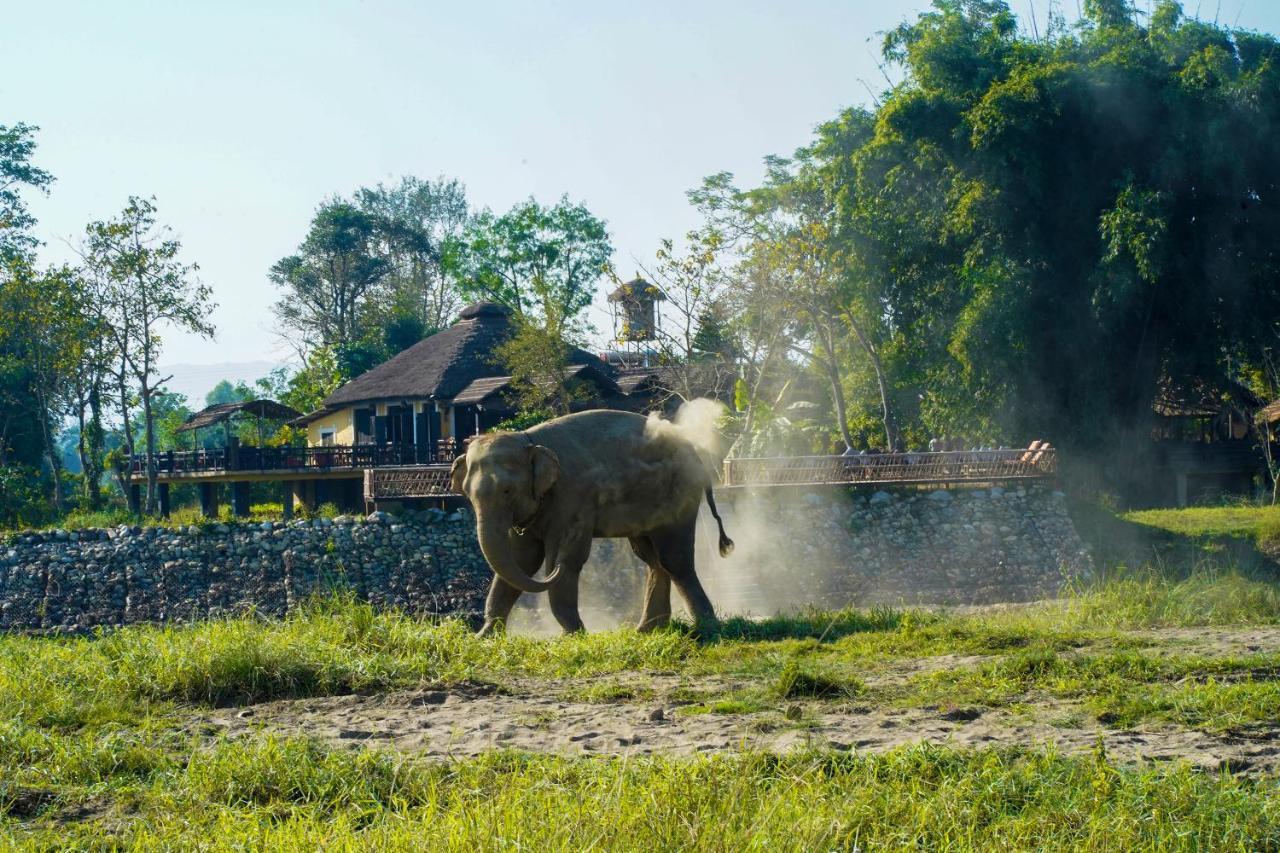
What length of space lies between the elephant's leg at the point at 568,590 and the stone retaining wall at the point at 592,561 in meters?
11.0

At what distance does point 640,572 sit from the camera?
2673 cm

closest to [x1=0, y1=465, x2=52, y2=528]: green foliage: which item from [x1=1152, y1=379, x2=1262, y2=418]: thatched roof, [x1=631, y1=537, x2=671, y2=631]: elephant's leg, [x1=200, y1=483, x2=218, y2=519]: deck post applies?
[x1=200, y1=483, x2=218, y2=519]: deck post

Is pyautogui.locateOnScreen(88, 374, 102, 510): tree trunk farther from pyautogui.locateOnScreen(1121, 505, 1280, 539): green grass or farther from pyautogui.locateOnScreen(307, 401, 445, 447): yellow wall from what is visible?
pyautogui.locateOnScreen(1121, 505, 1280, 539): green grass

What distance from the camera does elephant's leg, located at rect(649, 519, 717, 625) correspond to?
15.3m

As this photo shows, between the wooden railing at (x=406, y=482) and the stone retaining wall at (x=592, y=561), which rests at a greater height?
the wooden railing at (x=406, y=482)

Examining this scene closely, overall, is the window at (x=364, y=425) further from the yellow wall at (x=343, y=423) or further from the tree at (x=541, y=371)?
the tree at (x=541, y=371)

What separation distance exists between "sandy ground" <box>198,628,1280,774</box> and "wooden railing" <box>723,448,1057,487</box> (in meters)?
18.0

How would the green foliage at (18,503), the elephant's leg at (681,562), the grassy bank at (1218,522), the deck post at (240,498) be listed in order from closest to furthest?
the elephant's leg at (681,562) < the grassy bank at (1218,522) < the green foliage at (18,503) < the deck post at (240,498)

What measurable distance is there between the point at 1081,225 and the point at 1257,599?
17504 millimetres

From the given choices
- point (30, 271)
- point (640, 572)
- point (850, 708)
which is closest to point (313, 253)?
point (30, 271)

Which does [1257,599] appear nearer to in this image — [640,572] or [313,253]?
[640,572]

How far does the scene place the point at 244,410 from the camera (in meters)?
43.2

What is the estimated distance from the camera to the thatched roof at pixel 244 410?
4328 cm

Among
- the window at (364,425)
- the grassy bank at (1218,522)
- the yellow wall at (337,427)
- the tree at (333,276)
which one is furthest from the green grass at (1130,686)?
the tree at (333,276)
